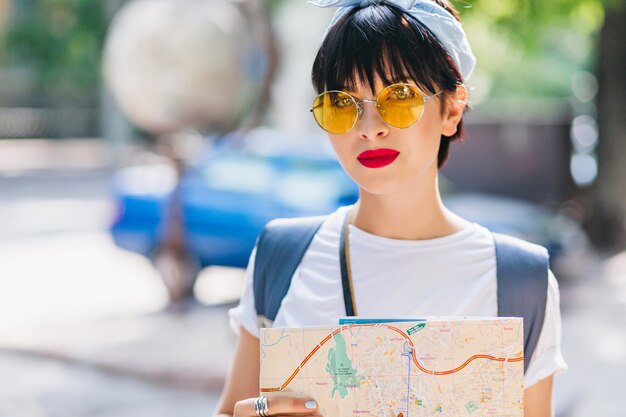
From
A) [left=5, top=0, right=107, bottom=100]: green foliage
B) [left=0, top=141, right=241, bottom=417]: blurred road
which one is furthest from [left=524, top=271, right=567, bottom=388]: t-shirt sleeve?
[left=5, top=0, right=107, bottom=100]: green foliage

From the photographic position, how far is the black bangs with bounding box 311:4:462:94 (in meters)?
1.62

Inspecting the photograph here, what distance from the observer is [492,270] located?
1.68m

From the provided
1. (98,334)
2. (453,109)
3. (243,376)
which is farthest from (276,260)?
(98,334)

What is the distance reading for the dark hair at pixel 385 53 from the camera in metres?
1.62

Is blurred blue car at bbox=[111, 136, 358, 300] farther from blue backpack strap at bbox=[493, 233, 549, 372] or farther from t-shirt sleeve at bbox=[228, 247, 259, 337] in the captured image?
blue backpack strap at bbox=[493, 233, 549, 372]

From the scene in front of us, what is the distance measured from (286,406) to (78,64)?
27.4m

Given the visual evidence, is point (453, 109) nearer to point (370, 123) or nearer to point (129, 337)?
point (370, 123)

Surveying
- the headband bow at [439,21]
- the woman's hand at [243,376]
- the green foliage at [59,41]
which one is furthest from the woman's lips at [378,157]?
the green foliage at [59,41]

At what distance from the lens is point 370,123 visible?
1.62 m

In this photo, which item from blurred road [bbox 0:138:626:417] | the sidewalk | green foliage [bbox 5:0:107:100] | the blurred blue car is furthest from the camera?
green foliage [bbox 5:0:107:100]

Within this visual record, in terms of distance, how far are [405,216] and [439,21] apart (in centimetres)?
38

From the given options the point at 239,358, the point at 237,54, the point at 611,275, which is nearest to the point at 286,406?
the point at 239,358

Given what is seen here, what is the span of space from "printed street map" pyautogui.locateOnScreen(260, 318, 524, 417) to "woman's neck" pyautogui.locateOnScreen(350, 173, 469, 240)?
0.32m

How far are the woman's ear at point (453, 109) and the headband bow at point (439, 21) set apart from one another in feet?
0.11
